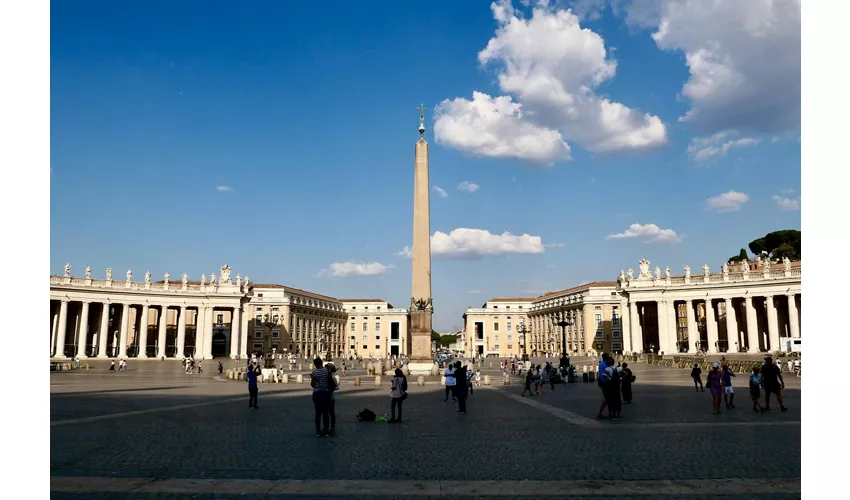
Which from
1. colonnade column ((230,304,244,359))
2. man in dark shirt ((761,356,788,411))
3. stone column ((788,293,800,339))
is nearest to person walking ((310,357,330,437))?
man in dark shirt ((761,356,788,411))

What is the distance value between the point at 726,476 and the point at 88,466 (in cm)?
910

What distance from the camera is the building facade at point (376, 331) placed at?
445ft

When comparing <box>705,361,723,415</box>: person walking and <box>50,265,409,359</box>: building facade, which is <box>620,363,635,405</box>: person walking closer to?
<box>705,361,723,415</box>: person walking

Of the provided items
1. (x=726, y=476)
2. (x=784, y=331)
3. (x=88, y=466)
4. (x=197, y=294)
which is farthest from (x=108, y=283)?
(x=784, y=331)

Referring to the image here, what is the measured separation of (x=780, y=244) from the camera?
9669 centimetres

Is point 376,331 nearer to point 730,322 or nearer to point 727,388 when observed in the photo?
point 730,322

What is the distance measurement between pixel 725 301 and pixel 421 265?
209 feet

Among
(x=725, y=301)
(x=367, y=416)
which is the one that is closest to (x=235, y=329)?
(x=725, y=301)

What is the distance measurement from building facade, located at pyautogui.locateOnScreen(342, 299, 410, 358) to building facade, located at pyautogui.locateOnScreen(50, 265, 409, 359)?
7.67 ft

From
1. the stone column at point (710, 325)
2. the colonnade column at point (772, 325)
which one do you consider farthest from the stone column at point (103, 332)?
the colonnade column at point (772, 325)

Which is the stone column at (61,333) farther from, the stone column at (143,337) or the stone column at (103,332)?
the stone column at (143,337)

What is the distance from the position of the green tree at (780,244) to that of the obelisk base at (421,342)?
77.4 metres

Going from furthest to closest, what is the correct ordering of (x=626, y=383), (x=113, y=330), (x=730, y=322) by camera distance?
(x=113, y=330), (x=730, y=322), (x=626, y=383)
